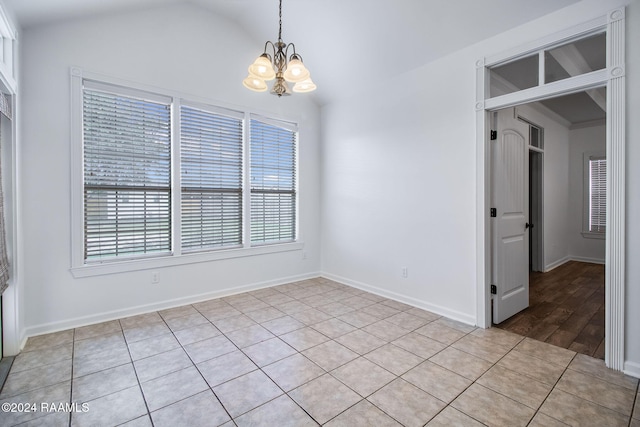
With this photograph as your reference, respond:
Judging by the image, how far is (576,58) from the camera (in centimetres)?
252

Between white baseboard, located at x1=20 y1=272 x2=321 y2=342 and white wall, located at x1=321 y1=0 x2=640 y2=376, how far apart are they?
1.45 m

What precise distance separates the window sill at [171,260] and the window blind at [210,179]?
136 millimetres

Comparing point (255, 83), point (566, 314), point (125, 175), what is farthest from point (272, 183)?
point (566, 314)

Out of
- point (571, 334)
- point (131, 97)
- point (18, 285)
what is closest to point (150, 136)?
point (131, 97)

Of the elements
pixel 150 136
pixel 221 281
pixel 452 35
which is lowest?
pixel 221 281

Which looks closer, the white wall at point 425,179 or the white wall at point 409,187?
the white wall at point 425,179

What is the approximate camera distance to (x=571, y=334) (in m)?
2.92

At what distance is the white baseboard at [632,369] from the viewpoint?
7.14 feet

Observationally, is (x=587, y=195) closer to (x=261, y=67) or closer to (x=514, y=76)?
(x=514, y=76)

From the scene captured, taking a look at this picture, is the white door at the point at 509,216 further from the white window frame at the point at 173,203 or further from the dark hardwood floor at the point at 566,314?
the white window frame at the point at 173,203

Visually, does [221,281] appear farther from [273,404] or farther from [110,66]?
[110,66]

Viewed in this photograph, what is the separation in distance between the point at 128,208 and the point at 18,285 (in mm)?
1138

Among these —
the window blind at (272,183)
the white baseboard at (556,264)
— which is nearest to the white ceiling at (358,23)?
the window blind at (272,183)

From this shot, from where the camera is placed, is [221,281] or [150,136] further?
[221,281]
